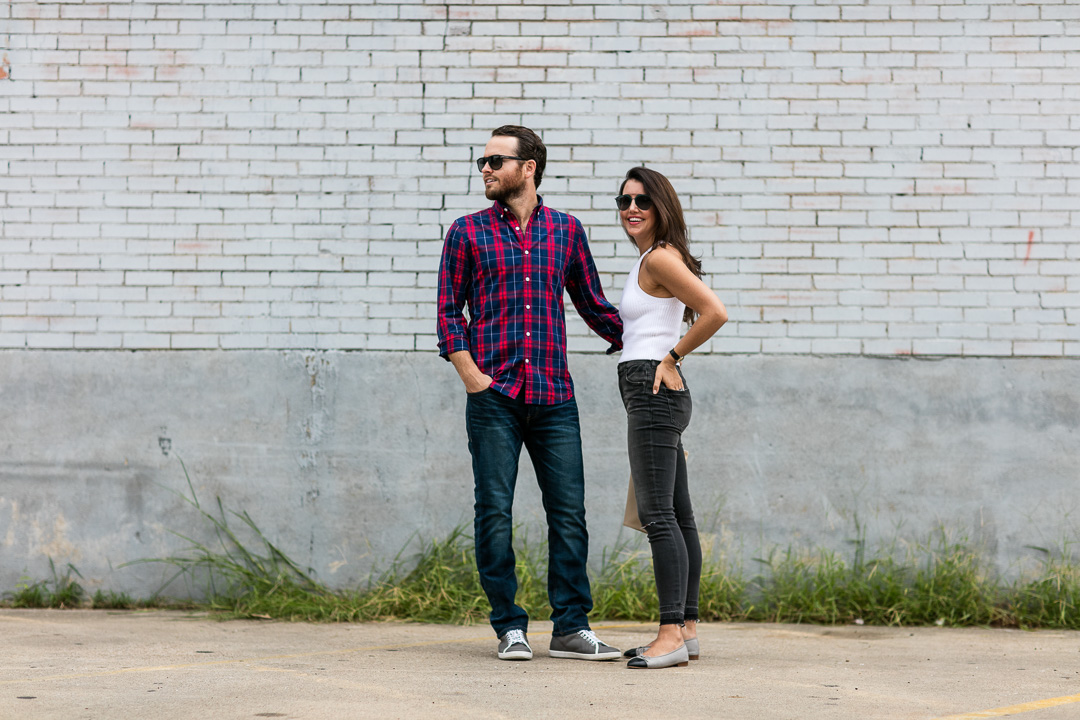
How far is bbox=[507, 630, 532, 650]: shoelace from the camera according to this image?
377cm

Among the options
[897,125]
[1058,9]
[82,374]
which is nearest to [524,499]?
[82,374]

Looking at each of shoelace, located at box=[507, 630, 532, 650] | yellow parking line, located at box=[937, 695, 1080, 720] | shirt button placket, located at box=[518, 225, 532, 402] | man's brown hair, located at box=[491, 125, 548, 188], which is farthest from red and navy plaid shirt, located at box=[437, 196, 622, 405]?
yellow parking line, located at box=[937, 695, 1080, 720]

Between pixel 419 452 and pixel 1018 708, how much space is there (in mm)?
3014

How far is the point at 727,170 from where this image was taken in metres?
5.22

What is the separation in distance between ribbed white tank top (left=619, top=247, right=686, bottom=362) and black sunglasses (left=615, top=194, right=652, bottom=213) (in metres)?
0.16

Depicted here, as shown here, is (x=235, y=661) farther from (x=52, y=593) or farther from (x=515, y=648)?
Answer: (x=52, y=593)

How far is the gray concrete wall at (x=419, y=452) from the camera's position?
200 inches

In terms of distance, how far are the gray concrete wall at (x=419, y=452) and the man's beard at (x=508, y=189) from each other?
4.80 feet

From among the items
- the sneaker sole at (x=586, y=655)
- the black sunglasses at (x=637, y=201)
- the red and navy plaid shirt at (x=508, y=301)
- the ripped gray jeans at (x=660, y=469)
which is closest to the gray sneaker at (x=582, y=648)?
the sneaker sole at (x=586, y=655)

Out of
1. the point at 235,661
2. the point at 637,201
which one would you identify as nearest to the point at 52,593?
the point at 235,661

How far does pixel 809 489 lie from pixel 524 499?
143 cm

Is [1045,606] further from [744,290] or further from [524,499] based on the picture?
[524,499]

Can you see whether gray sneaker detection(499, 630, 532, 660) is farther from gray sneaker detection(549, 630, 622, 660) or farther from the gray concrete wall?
the gray concrete wall

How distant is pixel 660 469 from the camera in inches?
145
